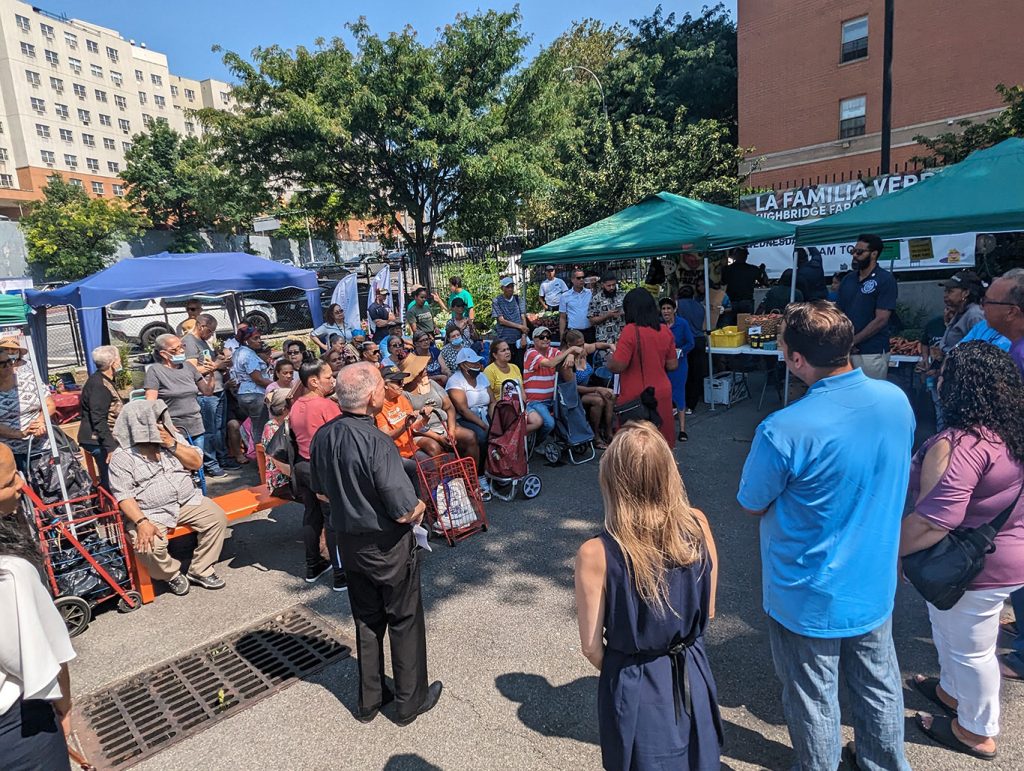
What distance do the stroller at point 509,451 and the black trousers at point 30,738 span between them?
172 inches

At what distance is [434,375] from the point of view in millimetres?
8602

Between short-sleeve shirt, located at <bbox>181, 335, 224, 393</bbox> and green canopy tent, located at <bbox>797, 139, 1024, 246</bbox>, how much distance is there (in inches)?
293

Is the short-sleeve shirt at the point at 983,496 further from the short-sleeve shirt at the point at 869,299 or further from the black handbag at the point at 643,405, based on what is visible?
the short-sleeve shirt at the point at 869,299

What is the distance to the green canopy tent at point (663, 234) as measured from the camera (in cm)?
793

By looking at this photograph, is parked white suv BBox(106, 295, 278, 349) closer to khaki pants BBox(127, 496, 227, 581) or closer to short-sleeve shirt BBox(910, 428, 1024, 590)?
khaki pants BBox(127, 496, 227, 581)

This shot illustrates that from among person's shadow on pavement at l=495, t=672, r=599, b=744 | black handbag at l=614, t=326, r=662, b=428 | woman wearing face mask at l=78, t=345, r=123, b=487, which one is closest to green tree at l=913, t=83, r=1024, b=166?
black handbag at l=614, t=326, r=662, b=428

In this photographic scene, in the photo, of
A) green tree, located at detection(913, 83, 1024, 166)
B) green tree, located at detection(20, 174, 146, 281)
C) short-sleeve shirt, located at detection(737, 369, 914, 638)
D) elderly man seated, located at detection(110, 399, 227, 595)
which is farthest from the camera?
green tree, located at detection(20, 174, 146, 281)

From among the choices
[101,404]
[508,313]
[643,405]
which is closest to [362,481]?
[643,405]

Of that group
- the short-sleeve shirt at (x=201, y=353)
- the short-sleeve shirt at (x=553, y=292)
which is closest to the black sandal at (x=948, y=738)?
the short-sleeve shirt at (x=201, y=353)

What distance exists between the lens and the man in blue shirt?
209 centimetres

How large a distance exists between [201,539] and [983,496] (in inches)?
197

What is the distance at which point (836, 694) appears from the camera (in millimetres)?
2271

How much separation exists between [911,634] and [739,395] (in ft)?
19.5

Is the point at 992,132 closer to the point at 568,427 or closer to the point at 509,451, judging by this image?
the point at 568,427
